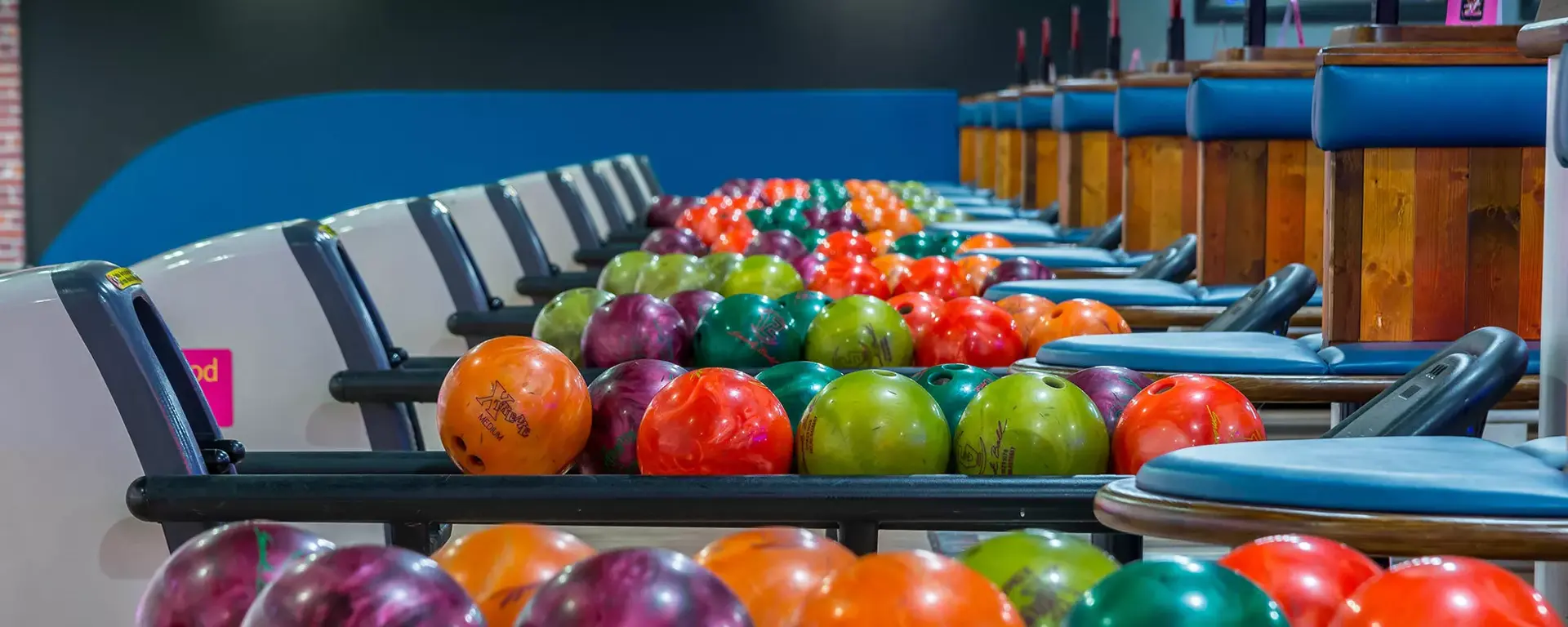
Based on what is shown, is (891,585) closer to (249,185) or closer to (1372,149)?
(1372,149)

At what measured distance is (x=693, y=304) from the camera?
3.11 meters

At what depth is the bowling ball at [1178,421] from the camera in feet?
6.41

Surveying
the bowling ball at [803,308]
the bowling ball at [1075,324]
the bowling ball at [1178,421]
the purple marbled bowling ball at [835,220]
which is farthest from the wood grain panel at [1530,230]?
the purple marbled bowling ball at [835,220]

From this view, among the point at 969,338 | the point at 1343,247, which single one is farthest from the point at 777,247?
the point at 1343,247

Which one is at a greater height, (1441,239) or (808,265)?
(1441,239)

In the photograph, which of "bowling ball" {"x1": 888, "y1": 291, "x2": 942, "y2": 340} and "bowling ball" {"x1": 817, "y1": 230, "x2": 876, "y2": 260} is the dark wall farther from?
"bowling ball" {"x1": 888, "y1": 291, "x2": 942, "y2": 340}

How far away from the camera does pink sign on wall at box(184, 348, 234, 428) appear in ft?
8.98

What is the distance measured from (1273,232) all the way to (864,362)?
1557mm

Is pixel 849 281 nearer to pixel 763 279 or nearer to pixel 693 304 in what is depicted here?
pixel 763 279

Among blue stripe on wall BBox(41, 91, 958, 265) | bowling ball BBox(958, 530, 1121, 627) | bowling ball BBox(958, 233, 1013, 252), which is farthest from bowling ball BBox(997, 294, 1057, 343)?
blue stripe on wall BBox(41, 91, 958, 265)

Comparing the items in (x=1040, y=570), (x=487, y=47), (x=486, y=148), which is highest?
(x=487, y=47)

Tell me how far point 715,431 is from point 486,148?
878 cm

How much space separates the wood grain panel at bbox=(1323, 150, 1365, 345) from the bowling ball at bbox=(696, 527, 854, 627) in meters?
1.97

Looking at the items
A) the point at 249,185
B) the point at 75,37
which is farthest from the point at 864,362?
the point at 75,37
